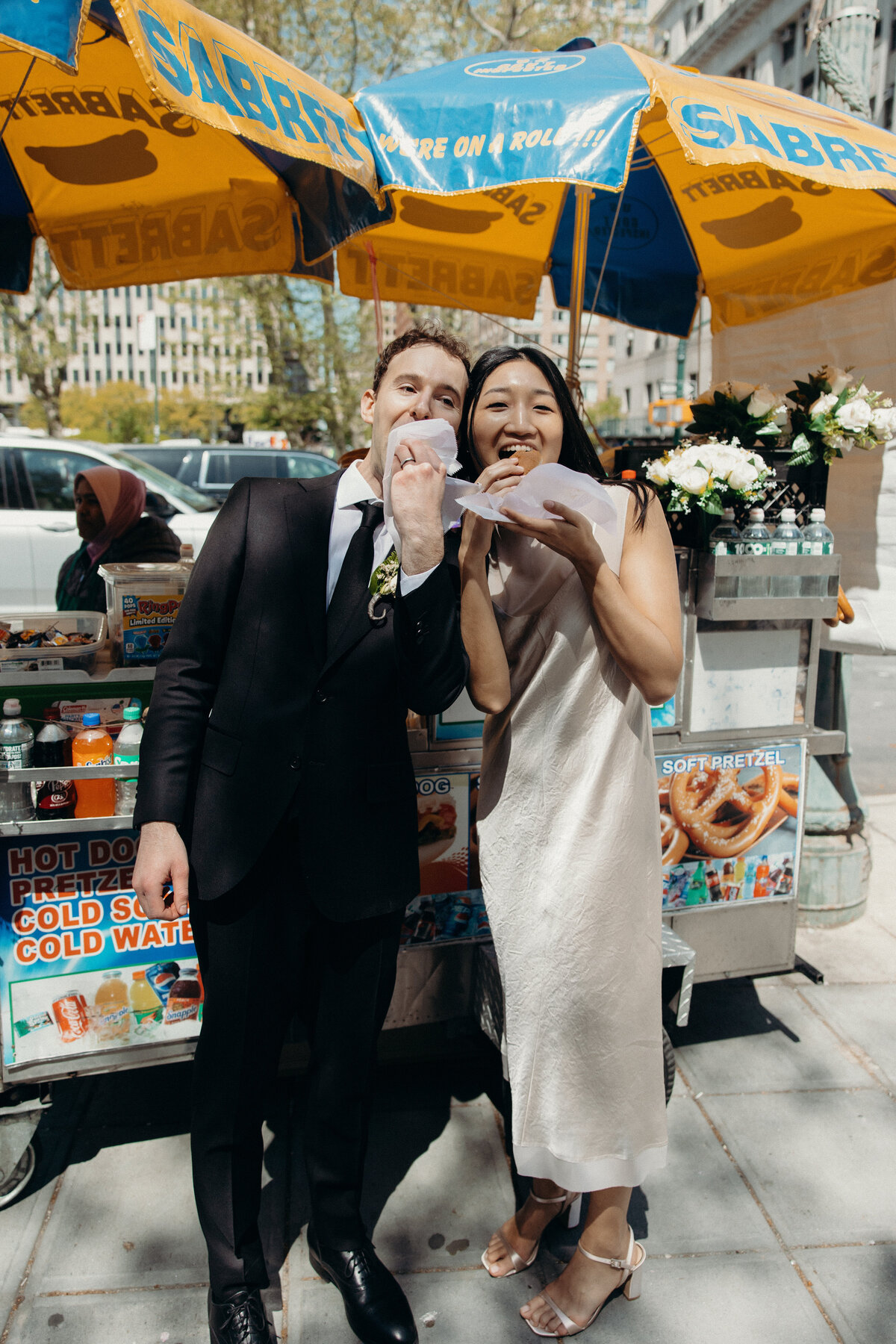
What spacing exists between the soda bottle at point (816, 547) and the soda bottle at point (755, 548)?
143mm

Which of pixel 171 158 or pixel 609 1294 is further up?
pixel 171 158

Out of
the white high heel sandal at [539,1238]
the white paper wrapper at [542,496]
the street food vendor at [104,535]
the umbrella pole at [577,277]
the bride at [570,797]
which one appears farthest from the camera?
the street food vendor at [104,535]

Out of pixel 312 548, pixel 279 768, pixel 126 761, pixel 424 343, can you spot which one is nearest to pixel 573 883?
pixel 279 768

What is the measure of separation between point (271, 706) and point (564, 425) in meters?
0.88

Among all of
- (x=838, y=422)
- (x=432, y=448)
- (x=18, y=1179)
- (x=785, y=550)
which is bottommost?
(x=18, y=1179)

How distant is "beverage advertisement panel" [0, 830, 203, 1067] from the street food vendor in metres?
1.90

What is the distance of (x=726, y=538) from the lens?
2822 millimetres

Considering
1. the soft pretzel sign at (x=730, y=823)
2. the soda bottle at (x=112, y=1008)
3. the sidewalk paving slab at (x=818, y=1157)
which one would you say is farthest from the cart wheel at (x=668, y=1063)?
the soda bottle at (x=112, y=1008)

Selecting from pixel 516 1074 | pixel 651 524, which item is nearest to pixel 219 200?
pixel 651 524

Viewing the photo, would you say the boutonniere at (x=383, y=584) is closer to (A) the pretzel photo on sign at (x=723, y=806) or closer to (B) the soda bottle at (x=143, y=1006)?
(B) the soda bottle at (x=143, y=1006)

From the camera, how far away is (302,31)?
16.4 m

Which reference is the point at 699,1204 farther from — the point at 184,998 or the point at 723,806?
the point at 184,998

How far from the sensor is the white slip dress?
1.84 m

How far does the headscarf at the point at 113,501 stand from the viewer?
4223mm
